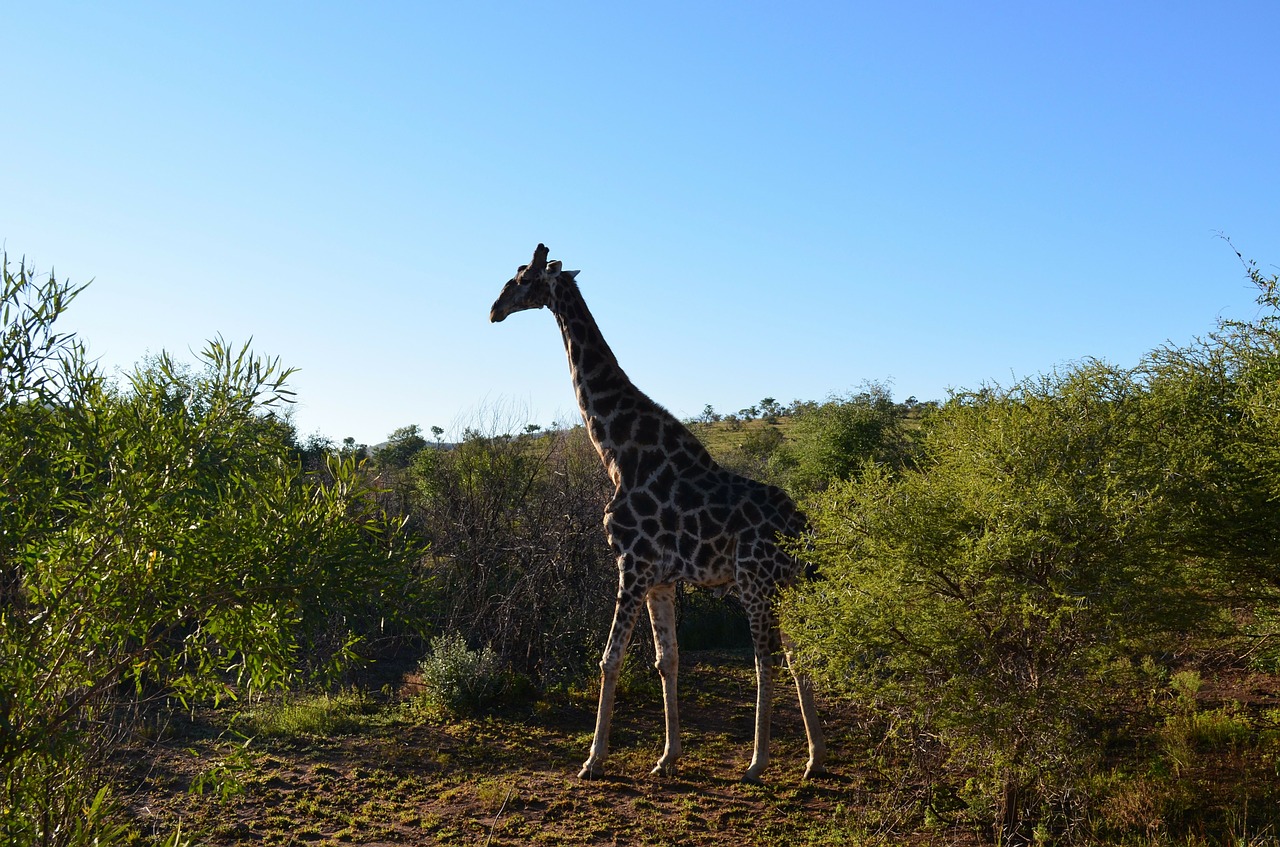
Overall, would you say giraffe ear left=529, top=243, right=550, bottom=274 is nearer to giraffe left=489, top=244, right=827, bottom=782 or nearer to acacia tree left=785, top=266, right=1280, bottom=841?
giraffe left=489, top=244, right=827, bottom=782

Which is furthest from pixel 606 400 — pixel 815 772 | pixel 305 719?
pixel 305 719

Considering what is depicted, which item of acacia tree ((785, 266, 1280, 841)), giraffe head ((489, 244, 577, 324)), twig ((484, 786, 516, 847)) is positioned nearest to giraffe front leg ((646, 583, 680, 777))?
twig ((484, 786, 516, 847))

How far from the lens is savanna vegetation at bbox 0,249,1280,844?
457 centimetres

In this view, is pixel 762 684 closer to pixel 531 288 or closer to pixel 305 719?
pixel 531 288

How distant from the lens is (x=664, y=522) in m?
9.37

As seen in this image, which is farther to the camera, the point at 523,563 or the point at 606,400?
the point at 523,563

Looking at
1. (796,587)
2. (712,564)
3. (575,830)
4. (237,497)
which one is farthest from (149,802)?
(796,587)

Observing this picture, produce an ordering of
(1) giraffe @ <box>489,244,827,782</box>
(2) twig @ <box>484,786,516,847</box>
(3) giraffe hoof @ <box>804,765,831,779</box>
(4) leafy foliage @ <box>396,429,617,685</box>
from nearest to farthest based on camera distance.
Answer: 1. (2) twig @ <box>484,786,516,847</box>
2. (3) giraffe hoof @ <box>804,765,831,779</box>
3. (1) giraffe @ <box>489,244,827,782</box>
4. (4) leafy foliage @ <box>396,429,617,685</box>

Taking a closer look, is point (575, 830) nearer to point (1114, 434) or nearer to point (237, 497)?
point (237, 497)

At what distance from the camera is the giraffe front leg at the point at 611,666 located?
8.82 m

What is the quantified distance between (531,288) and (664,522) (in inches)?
116

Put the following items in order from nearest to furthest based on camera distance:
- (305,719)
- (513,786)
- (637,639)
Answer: (513,786) < (305,719) < (637,639)

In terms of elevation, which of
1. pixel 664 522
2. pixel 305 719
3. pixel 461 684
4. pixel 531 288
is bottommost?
pixel 305 719

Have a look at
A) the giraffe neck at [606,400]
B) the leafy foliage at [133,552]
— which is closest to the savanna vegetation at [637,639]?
the leafy foliage at [133,552]
